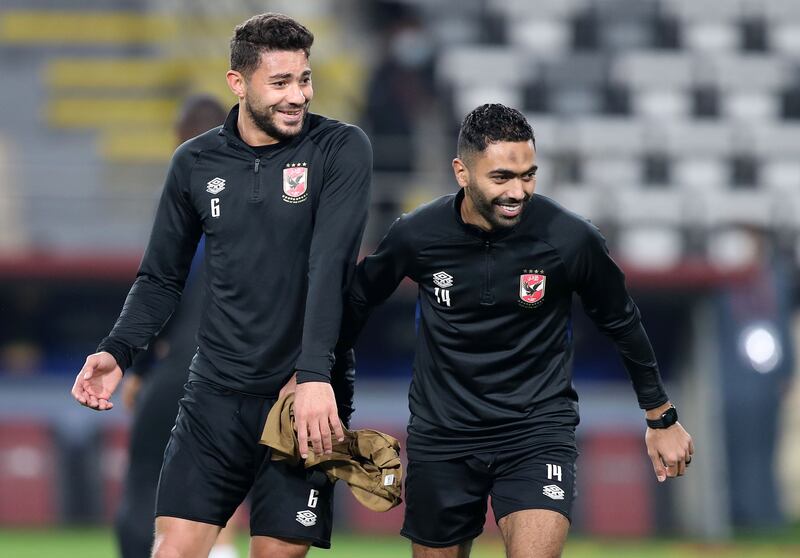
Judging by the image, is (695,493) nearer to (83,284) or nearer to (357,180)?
(83,284)

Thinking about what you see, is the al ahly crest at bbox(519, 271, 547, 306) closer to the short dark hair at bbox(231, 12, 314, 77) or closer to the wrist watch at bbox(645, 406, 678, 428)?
the wrist watch at bbox(645, 406, 678, 428)

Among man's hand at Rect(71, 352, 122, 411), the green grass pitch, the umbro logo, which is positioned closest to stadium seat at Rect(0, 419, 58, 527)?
the green grass pitch

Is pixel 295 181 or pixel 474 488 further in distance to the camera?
pixel 474 488

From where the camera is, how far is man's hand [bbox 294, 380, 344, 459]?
13.8 ft

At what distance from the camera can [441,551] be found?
199 inches

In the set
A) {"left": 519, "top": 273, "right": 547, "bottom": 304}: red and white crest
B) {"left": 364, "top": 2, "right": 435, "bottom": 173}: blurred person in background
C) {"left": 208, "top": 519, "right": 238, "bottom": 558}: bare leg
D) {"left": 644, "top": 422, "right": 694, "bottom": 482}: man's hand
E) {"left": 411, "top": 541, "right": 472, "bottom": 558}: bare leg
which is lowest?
{"left": 208, "top": 519, "right": 238, "bottom": 558}: bare leg

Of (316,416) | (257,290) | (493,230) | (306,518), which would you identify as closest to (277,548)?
(306,518)

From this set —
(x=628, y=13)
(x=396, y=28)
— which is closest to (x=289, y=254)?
(x=396, y=28)

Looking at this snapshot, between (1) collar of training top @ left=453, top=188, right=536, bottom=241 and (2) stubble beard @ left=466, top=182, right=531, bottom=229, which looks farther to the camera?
(1) collar of training top @ left=453, top=188, right=536, bottom=241

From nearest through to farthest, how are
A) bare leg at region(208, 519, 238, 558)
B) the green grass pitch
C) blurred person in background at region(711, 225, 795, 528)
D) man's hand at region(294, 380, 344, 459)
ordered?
man's hand at region(294, 380, 344, 459), bare leg at region(208, 519, 238, 558), the green grass pitch, blurred person in background at region(711, 225, 795, 528)

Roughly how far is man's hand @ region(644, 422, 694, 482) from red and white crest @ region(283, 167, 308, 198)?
4.95ft

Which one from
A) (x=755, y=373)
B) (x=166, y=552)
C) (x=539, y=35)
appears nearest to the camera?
(x=166, y=552)

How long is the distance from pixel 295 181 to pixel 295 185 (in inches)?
0.5

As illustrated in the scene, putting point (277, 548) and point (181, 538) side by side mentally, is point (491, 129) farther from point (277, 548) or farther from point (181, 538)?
point (181, 538)
